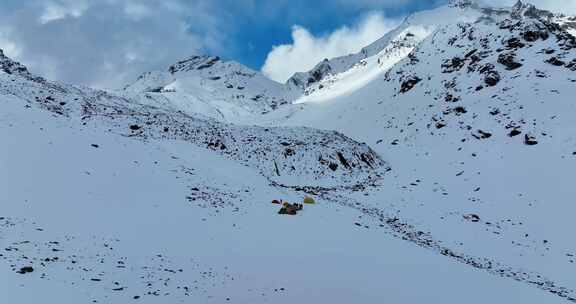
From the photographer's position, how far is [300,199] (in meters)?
24.1

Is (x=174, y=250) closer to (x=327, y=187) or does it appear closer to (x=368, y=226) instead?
(x=368, y=226)

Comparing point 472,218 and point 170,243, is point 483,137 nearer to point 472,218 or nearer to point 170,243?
point 472,218

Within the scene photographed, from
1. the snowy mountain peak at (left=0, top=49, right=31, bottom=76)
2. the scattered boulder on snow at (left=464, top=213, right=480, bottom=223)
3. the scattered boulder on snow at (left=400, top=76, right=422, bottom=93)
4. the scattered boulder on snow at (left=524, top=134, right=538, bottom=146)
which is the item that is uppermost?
the snowy mountain peak at (left=0, top=49, right=31, bottom=76)

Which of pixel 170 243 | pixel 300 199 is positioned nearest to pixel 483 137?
pixel 300 199

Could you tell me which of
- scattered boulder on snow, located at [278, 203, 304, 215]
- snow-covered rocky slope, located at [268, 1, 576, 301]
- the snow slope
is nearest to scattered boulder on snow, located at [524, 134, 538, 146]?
snow-covered rocky slope, located at [268, 1, 576, 301]

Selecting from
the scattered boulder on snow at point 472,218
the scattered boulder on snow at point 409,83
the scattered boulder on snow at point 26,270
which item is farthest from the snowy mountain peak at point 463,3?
the scattered boulder on snow at point 26,270

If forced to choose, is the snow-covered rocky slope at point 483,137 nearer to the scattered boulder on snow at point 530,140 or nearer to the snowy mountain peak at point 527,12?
the scattered boulder on snow at point 530,140

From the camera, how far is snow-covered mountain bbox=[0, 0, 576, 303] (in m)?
12.2

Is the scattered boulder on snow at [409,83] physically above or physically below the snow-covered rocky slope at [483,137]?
above

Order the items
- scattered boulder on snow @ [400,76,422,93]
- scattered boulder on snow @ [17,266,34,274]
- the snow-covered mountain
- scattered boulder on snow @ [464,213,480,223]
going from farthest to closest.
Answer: scattered boulder on snow @ [400,76,422,93] → scattered boulder on snow @ [464,213,480,223] → the snow-covered mountain → scattered boulder on snow @ [17,266,34,274]

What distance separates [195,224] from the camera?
16656mm

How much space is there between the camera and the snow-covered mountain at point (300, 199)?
1223 centimetres

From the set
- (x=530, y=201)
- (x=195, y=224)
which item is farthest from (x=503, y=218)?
(x=195, y=224)

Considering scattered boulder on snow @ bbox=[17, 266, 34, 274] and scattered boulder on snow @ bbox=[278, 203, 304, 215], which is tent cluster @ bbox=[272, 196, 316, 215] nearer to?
scattered boulder on snow @ bbox=[278, 203, 304, 215]
